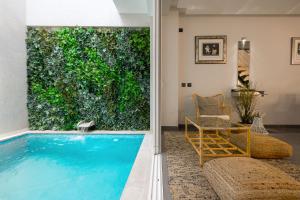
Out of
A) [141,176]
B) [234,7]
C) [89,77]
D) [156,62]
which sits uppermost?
[234,7]

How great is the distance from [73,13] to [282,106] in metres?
6.35

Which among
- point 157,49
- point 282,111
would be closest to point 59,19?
point 157,49

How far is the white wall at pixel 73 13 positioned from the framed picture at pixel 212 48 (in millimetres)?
1574

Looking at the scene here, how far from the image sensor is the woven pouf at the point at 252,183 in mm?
1832

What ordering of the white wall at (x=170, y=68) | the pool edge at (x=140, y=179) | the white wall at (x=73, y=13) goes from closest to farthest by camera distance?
the pool edge at (x=140, y=179) → the white wall at (x=170, y=68) → the white wall at (x=73, y=13)

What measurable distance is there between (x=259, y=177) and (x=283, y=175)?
30cm

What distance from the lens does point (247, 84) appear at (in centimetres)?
629

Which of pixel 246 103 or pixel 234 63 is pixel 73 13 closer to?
pixel 234 63

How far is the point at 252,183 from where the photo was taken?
1.89 metres

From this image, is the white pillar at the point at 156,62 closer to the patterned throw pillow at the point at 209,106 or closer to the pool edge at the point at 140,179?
the pool edge at the point at 140,179

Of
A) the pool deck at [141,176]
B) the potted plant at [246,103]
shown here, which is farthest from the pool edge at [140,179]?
the potted plant at [246,103]

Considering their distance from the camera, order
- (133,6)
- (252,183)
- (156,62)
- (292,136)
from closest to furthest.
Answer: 1. (252,183)
2. (156,62)
3. (292,136)
4. (133,6)

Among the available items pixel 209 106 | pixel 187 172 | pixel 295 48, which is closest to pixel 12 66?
pixel 209 106

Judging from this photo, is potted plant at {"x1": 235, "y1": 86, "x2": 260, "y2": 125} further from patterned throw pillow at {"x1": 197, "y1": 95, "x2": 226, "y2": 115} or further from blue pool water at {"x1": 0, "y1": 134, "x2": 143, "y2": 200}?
blue pool water at {"x1": 0, "y1": 134, "x2": 143, "y2": 200}
